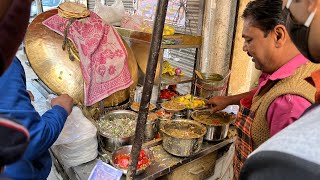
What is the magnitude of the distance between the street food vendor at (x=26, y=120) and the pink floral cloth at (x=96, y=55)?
35.3 inches

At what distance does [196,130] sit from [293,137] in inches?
76.2

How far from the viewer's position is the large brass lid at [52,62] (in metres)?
2.29

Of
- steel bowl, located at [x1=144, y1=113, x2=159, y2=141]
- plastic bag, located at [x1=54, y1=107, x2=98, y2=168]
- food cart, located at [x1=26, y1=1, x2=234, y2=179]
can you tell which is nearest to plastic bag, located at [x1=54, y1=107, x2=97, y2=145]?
plastic bag, located at [x1=54, y1=107, x2=98, y2=168]

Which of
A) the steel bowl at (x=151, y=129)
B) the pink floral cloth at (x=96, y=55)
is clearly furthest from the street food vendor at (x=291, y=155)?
the pink floral cloth at (x=96, y=55)

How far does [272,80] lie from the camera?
131 centimetres

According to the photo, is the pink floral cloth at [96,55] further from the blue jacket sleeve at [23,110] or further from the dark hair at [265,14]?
the dark hair at [265,14]

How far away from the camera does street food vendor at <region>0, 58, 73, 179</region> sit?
3.60ft

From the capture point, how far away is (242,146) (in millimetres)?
1502

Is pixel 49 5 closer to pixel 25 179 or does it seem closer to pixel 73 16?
pixel 73 16

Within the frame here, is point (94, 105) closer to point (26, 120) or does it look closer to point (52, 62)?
point (52, 62)

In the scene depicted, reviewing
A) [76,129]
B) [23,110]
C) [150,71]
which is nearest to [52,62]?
[76,129]

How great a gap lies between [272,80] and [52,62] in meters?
1.99

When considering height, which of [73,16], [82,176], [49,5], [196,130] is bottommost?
[82,176]

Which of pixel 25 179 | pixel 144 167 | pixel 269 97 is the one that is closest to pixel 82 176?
pixel 144 167
